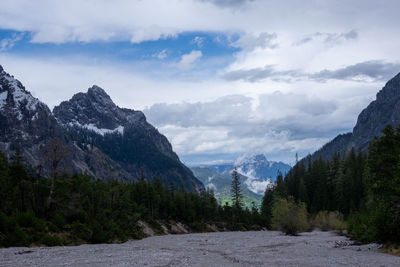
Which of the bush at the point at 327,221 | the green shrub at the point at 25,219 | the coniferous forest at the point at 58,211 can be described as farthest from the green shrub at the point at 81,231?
the bush at the point at 327,221

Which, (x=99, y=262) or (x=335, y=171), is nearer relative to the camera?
(x=99, y=262)

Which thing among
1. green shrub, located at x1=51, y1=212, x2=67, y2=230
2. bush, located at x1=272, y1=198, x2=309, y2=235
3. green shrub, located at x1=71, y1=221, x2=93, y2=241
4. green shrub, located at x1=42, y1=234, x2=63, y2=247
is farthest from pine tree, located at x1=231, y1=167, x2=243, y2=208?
green shrub, located at x1=42, y1=234, x2=63, y2=247

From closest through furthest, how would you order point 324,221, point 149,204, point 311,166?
1. point 324,221
2. point 149,204
3. point 311,166

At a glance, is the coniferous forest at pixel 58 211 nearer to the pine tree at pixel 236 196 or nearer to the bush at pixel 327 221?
the bush at pixel 327 221

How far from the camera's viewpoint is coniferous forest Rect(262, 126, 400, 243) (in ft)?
152

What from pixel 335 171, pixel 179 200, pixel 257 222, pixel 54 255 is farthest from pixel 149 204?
pixel 54 255

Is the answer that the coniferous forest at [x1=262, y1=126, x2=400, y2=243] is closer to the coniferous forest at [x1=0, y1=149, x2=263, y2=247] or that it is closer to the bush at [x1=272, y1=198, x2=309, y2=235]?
the bush at [x1=272, y1=198, x2=309, y2=235]

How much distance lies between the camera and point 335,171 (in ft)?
499

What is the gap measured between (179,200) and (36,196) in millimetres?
83724

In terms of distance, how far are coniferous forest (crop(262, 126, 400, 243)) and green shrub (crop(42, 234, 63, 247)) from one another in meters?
41.2

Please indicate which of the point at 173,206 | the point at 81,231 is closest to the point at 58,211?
the point at 81,231

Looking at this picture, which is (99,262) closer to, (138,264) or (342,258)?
(138,264)

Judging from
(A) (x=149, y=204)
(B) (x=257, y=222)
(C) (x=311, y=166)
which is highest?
(C) (x=311, y=166)

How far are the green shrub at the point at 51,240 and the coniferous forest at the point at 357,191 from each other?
4119 centimetres
